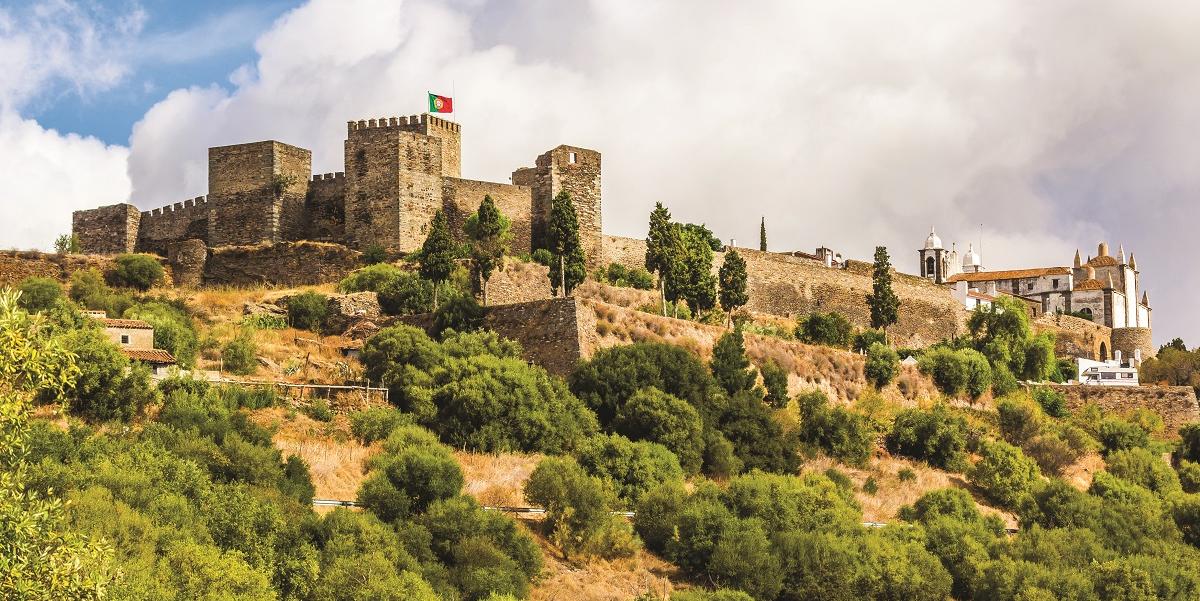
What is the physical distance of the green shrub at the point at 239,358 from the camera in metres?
34.3

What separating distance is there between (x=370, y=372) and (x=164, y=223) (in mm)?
20283

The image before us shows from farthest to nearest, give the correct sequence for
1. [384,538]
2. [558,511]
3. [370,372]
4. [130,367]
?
[370,372]
[130,367]
[558,511]
[384,538]

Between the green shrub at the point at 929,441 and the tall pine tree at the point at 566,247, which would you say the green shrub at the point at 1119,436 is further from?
the tall pine tree at the point at 566,247

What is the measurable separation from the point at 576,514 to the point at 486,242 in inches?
576

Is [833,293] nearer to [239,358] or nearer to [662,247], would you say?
[662,247]

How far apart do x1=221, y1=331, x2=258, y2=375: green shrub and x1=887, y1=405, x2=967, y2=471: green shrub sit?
18794 millimetres

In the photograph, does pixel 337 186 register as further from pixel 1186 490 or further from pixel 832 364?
pixel 1186 490

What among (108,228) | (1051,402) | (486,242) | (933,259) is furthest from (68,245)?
(933,259)

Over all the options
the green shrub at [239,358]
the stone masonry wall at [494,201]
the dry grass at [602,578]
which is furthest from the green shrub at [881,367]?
the green shrub at [239,358]

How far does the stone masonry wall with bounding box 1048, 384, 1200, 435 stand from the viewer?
5166 cm

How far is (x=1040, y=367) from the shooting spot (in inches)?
2212

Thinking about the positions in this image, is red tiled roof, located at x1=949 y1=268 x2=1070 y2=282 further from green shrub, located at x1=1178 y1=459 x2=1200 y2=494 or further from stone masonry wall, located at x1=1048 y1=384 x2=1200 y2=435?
green shrub, located at x1=1178 y1=459 x2=1200 y2=494

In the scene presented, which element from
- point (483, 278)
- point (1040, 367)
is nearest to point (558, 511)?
point (483, 278)

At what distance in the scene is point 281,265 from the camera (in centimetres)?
4600
